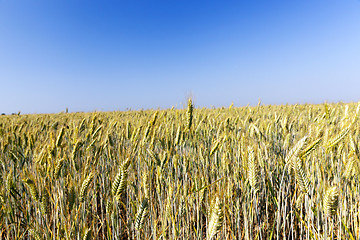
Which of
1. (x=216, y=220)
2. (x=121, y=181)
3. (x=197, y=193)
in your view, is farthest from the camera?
(x=197, y=193)

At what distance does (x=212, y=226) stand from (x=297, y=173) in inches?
13.6

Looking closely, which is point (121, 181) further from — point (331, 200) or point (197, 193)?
point (331, 200)

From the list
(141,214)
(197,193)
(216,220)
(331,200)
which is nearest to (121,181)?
(141,214)

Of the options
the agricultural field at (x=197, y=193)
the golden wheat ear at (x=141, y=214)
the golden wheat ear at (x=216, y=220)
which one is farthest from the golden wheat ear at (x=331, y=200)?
the golden wheat ear at (x=141, y=214)

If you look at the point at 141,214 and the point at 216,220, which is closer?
the point at 216,220

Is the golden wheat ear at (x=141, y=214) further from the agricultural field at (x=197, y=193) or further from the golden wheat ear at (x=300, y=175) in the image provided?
the golden wheat ear at (x=300, y=175)

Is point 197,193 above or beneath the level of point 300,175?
beneath

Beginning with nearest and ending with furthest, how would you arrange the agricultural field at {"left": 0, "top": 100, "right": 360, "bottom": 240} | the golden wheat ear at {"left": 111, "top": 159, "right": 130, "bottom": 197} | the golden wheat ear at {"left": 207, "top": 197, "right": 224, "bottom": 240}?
the golden wheat ear at {"left": 207, "top": 197, "right": 224, "bottom": 240} < the golden wheat ear at {"left": 111, "top": 159, "right": 130, "bottom": 197} < the agricultural field at {"left": 0, "top": 100, "right": 360, "bottom": 240}

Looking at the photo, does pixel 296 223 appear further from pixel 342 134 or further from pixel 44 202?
pixel 44 202

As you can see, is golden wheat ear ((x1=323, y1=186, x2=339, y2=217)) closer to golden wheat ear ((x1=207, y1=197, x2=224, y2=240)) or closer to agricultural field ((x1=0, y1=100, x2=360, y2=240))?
agricultural field ((x1=0, y1=100, x2=360, y2=240))

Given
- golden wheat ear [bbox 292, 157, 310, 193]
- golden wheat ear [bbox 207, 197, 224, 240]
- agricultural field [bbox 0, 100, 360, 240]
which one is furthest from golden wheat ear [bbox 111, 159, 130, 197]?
golden wheat ear [bbox 292, 157, 310, 193]

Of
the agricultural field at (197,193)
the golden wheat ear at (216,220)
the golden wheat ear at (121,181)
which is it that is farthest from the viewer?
the agricultural field at (197,193)

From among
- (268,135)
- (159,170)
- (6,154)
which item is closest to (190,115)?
(159,170)

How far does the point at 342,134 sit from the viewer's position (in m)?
0.81
